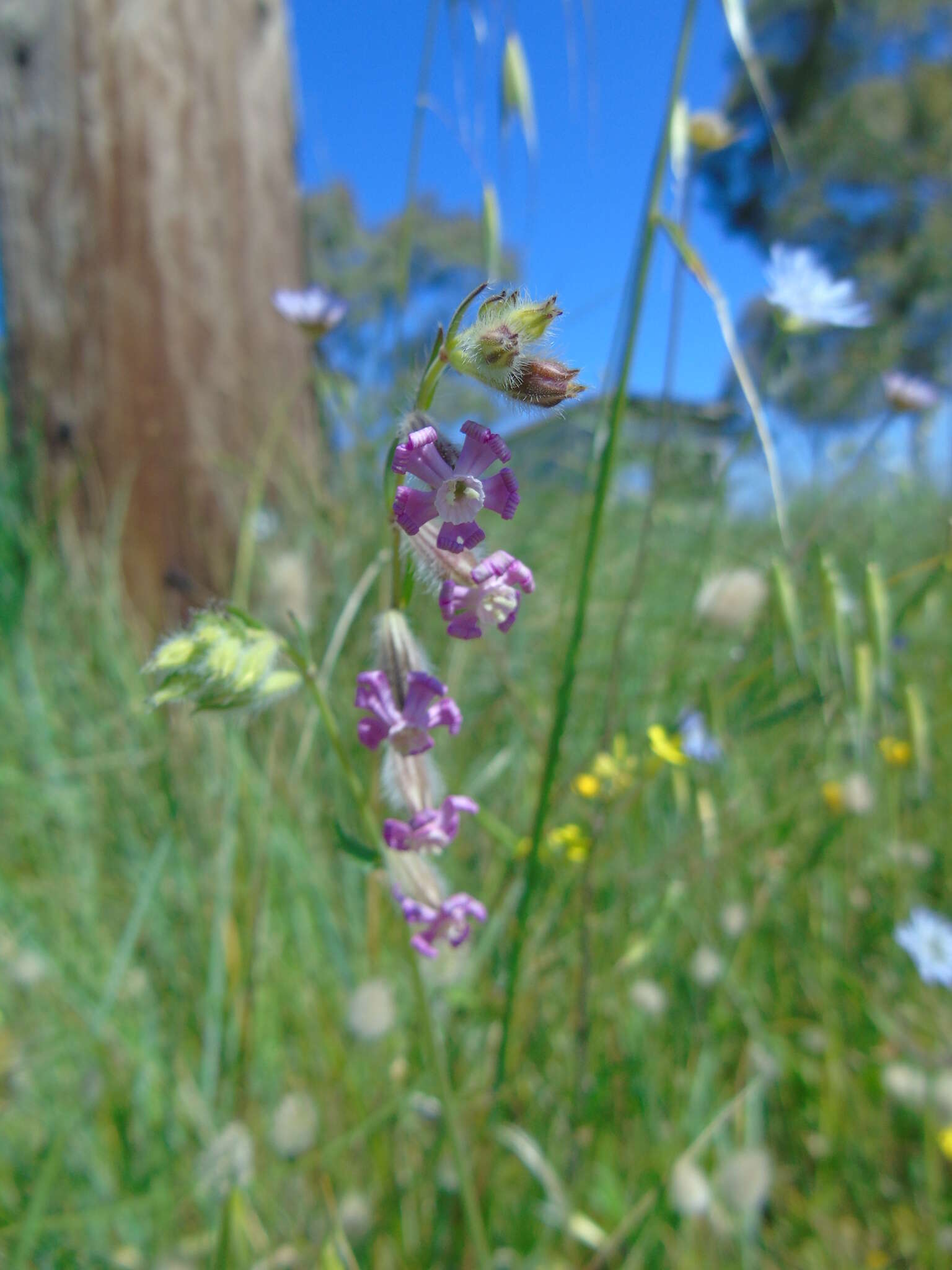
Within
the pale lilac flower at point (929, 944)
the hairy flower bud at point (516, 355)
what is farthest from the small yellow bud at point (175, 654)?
the pale lilac flower at point (929, 944)

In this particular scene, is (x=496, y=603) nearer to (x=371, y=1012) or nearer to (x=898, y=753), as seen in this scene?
(x=371, y=1012)

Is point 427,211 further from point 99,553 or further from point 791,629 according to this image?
point 791,629

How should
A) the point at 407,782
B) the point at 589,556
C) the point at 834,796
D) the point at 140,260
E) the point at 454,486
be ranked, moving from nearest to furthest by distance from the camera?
the point at 454,486, the point at 407,782, the point at 589,556, the point at 834,796, the point at 140,260

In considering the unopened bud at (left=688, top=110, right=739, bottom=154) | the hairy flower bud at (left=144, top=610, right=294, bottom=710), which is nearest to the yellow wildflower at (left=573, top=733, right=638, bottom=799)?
the hairy flower bud at (left=144, top=610, right=294, bottom=710)

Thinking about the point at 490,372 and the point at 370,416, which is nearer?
the point at 490,372

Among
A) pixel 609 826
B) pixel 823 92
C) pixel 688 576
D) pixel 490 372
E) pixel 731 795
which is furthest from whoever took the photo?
pixel 823 92

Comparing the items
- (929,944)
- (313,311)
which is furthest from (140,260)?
(929,944)

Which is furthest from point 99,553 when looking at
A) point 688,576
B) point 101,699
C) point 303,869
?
point 688,576
